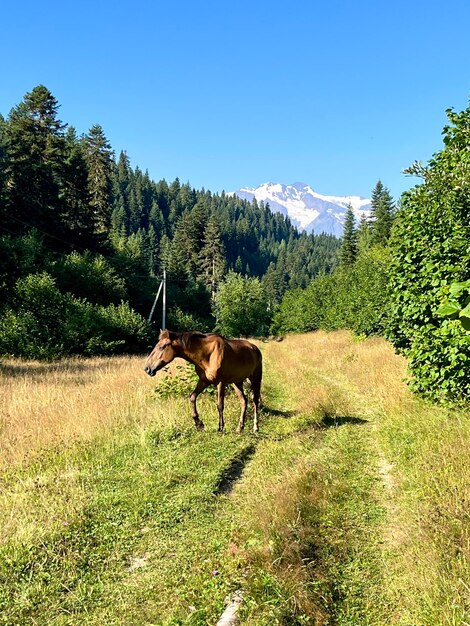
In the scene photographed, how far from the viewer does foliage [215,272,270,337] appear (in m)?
61.8

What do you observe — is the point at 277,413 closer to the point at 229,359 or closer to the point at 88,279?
the point at 229,359

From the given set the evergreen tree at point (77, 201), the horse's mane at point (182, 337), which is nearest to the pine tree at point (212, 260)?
the evergreen tree at point (77, 201)

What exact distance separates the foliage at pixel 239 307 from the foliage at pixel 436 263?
51043 millimetres

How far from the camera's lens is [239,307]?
6269cm

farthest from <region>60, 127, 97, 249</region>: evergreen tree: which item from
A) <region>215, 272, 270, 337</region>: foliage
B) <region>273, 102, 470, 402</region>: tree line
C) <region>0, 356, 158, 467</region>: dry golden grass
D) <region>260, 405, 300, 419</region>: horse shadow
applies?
<region>273, 102, 470, 402</region>: tree line

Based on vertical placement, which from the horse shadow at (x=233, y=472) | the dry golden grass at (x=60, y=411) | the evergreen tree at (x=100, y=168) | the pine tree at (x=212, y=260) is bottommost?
the horse shadow at (x=233, y=472)

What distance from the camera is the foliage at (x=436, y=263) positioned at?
7.30 metres

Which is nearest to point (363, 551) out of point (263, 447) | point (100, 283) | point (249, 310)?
point (263, 447)

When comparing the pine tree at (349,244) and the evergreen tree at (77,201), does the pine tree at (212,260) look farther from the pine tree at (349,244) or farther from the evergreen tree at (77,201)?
the evergreen tree at (77,201)

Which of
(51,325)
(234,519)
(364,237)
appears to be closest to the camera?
(234,519)

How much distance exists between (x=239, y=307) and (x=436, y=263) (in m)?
54.7

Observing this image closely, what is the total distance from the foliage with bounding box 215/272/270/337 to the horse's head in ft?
168

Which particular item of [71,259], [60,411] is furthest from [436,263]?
[71,259]

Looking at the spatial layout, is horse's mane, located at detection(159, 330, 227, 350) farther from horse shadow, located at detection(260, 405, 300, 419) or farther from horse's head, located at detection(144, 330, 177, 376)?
horse shadow, located at detection(260, 405, 300, 419)
